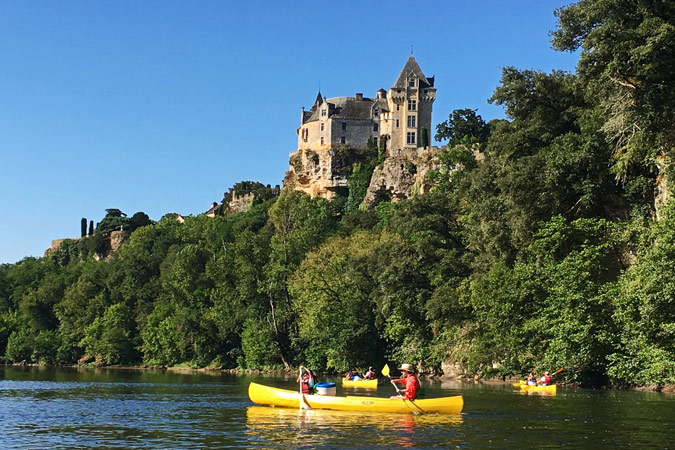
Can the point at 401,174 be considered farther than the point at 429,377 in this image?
Yes

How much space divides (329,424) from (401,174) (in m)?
76.4

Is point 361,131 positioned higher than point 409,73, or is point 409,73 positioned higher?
point 409,73

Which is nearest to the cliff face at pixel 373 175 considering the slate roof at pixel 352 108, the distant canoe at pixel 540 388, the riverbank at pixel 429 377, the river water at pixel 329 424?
the slate roof at pixel 352 108

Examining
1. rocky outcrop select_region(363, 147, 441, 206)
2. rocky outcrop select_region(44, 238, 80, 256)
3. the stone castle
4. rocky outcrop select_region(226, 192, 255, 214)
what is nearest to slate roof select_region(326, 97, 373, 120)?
the stone castle

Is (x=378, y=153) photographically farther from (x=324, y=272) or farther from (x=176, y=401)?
(x=176, y=401)

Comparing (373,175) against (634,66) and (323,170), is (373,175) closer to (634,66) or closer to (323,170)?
(323,170)

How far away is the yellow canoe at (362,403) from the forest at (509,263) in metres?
9.93

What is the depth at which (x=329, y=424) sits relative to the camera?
1139 inches

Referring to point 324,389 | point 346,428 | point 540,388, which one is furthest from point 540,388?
point 346,428

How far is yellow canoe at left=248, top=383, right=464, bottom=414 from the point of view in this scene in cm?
3041

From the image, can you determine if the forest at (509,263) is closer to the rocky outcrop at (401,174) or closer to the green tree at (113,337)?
the green tree at (113,337)

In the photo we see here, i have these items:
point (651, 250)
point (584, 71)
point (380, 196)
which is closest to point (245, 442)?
point (651, 250)

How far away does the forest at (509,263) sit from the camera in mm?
36031

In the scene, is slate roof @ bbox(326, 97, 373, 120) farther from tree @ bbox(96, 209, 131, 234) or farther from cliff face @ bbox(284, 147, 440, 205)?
tree @ bbox(96, 209, 131, 234)
